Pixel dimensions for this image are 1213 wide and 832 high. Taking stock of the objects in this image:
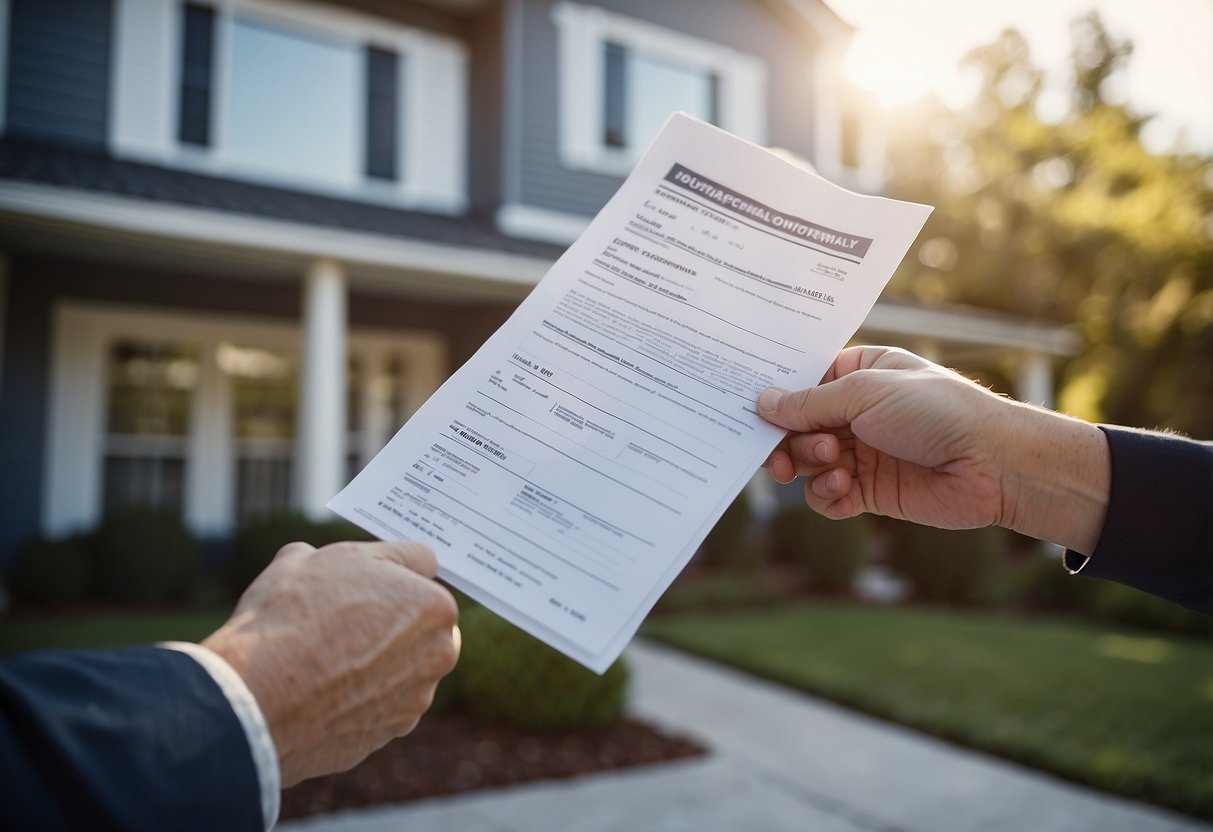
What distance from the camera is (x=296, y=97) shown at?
27.3 feet

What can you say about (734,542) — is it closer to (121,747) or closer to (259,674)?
(259,674)

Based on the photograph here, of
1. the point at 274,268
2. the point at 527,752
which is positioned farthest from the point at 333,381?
the point at 527,752

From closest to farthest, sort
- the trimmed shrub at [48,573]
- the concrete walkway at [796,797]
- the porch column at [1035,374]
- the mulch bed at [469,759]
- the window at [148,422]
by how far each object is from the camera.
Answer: the concrete walkway at [796,797], the mulch bed at [469,759], the trimmed shrub at [48,573], the window at [148,422], the porch column at [1035,374]

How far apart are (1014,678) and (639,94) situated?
260 inches

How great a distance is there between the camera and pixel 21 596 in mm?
7141

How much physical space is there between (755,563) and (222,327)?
588cm

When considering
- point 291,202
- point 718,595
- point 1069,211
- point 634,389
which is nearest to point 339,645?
point 634,389

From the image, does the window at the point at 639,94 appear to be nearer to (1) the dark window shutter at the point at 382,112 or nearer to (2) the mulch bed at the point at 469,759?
(1) the dark window shutter at the point at 382,112

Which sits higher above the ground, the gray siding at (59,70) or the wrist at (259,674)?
the gray siding at (59,70)

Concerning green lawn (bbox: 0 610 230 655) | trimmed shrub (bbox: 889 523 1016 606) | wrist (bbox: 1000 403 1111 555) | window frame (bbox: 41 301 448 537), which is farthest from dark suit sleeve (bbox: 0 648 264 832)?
trimmed shrub (bbox: 889 523 1016 606)

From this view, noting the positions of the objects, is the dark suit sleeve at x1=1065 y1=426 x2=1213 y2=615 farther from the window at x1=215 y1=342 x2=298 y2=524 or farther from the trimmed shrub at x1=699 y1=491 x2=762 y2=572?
the window at x1=215 y1=342 x2=298 y2=524

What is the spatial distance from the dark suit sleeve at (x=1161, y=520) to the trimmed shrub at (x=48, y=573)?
780 centimetres

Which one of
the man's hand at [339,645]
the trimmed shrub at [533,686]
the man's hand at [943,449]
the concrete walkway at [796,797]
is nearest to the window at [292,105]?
the trimmed shrub at [533,686]

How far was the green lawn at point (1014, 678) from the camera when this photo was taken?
4.38m
